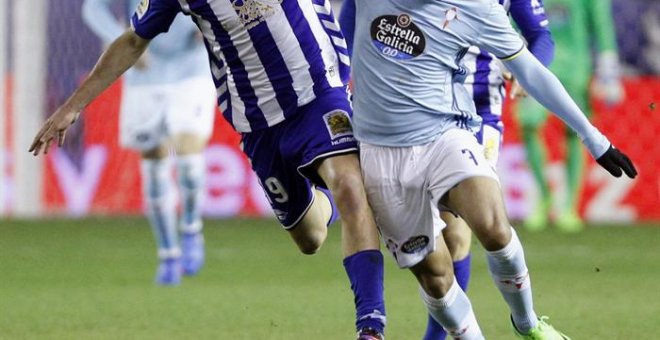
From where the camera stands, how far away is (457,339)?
6.51 meters

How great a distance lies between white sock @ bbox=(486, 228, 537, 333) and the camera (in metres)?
6.41

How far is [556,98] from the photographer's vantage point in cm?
629

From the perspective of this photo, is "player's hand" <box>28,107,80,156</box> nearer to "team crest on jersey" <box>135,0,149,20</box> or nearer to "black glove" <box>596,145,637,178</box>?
"team crest on jersey" <box>135,0,149,20</box>

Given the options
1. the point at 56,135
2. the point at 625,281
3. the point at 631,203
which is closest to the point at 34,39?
the point at 631,203

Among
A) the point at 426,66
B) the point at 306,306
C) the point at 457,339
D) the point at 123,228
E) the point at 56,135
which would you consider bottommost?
the point at 123,228

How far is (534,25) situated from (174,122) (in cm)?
404

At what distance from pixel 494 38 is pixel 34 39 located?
10.9m

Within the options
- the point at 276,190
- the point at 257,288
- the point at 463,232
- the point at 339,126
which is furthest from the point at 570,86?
the point at 339,126

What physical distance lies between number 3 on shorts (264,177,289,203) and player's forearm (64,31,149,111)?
34.9 inches

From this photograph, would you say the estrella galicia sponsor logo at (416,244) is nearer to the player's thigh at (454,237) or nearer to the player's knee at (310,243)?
the player's thigh at (454,237)

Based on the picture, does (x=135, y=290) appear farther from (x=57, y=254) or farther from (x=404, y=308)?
(x=57, y=254)

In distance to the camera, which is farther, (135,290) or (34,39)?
(34,39)

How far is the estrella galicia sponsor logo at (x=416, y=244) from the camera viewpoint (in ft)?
20.9

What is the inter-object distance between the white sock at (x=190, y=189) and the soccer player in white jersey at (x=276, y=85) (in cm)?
366
